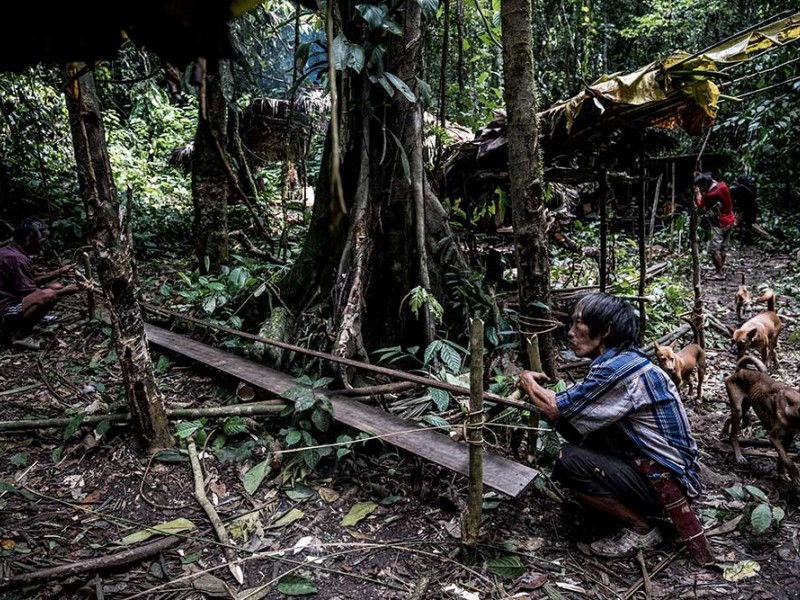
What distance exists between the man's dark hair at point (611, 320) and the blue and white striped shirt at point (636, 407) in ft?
0.21

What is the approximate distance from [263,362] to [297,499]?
1.75m

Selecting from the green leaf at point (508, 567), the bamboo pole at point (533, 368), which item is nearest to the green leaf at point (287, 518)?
the green leaf at point (508, 567)

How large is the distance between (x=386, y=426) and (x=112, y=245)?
216cm

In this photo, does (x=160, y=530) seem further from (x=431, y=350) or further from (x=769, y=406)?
(x=769, y=406)

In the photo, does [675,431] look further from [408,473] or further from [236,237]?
[236,237]

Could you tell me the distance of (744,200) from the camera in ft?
39.7

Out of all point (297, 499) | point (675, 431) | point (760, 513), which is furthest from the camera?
point (297, 499)

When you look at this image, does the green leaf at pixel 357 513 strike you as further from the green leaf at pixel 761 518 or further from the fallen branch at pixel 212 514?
the green leaf at pixel 761 518

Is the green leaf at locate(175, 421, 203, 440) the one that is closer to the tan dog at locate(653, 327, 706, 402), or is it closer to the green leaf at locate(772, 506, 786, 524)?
the green leaf at locate(772, 506, 786, 524)

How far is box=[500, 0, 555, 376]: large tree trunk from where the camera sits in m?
3.28

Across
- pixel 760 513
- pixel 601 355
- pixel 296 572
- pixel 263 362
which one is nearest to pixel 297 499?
pixel 296 572

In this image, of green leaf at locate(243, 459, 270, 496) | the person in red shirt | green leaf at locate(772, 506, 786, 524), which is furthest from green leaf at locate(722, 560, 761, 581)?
the person in red shirt

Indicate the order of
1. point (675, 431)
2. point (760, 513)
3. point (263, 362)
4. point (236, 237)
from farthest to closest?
point (236, 237)
point (263, 362)
point (760, 513)
point (675, 431)

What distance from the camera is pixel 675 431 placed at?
282cm
